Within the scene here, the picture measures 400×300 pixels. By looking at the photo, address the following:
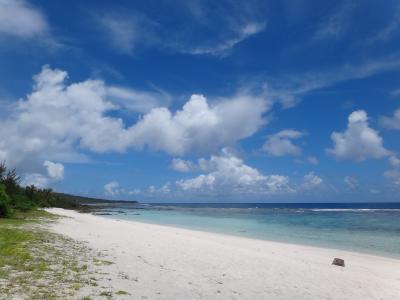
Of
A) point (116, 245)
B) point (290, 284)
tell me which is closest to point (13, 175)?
point (116, 245)

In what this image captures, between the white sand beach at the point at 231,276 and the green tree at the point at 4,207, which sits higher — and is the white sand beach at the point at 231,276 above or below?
below

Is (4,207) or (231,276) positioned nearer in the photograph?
(231,276)

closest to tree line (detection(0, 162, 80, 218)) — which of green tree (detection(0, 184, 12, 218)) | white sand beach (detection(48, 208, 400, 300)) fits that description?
green tree (detection(0, 184, 12, 218))

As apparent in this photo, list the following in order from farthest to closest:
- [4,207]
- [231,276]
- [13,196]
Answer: [13,196], [4,207], [231,276]

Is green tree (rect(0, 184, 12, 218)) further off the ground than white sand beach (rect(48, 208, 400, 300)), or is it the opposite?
green tree (rect(0, 184, 12, 218))

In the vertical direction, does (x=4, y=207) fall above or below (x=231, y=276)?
above

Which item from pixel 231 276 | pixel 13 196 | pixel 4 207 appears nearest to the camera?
pixel 231 276

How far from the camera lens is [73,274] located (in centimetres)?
1060

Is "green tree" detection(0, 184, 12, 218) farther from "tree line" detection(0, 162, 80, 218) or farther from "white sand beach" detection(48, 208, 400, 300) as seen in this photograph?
"white sand beach" detection(48, 208, 400, 300)

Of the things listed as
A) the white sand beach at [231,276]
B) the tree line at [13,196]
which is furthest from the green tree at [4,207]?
the white sand beach at [231,276]

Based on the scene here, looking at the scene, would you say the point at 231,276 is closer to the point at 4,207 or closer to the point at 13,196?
the point at 4,207

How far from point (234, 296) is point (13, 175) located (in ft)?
124

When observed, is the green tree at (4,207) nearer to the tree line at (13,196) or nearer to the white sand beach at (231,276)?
the tree line at (13,196)

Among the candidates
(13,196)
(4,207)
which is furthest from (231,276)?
(13,196)
